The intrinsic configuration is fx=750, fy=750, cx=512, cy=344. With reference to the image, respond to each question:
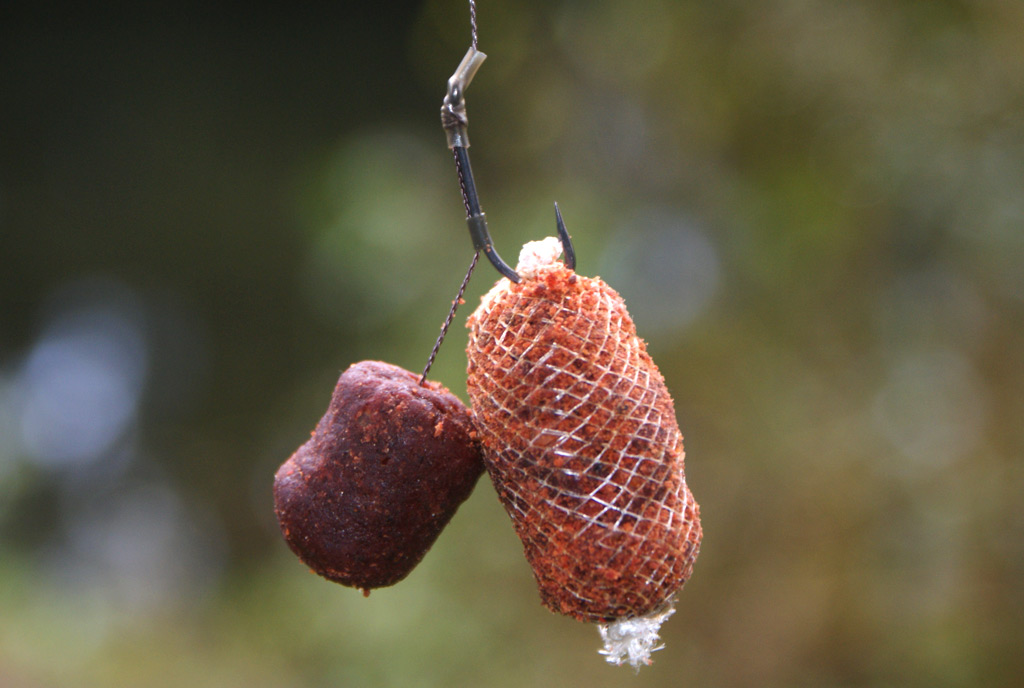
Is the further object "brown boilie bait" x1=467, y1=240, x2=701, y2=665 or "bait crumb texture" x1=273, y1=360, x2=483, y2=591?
"bait crumb texture" x1=273, y1=360, x2=483, y2=591

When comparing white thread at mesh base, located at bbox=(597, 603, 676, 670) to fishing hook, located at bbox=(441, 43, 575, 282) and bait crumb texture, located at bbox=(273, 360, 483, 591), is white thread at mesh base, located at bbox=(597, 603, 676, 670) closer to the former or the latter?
bait crumb texture, located at bbox=(273, 360, 483, 591)

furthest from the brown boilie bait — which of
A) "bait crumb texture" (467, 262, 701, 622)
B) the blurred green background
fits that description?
the blurred green background

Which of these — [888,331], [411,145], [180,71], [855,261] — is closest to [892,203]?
[855,261]

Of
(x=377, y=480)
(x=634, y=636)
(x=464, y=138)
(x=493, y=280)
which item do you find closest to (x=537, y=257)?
(x=464, y=138)

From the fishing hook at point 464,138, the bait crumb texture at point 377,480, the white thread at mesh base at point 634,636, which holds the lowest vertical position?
the white thread at mesh base at point 634,636

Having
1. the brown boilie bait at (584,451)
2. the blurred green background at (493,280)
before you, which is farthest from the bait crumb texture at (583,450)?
the blurred green background at (493,280)

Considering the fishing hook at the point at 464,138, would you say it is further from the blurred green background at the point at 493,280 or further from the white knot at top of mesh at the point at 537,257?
the blurred green background at the point at 493,280
